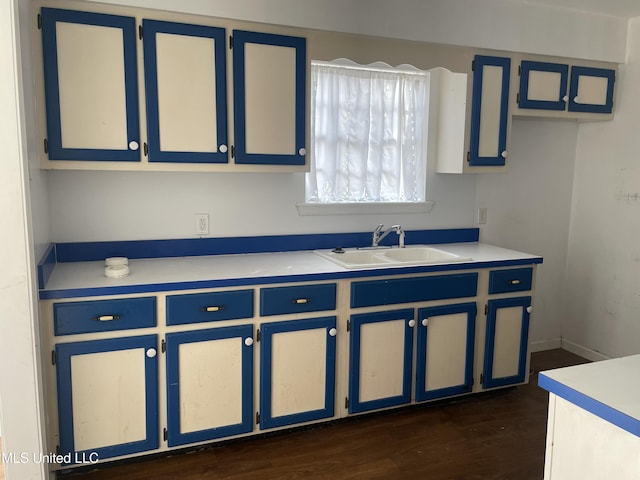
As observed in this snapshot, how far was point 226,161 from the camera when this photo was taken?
2.62 metres

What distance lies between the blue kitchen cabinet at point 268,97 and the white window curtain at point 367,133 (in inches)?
Answer: 13.9

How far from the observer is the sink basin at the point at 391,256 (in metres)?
2.91

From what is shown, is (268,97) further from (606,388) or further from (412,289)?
(606,388)

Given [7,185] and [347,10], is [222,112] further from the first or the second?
[7,185]

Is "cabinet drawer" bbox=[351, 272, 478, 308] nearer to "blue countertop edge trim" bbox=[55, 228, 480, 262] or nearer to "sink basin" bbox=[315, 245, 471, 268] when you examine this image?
"sink basin" bbox=[315, 245, 471, 268]

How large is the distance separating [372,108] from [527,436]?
2.05 m

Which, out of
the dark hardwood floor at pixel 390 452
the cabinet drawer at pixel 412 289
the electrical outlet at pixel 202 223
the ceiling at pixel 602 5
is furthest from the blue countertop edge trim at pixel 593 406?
the ceiling at pixel 602 5

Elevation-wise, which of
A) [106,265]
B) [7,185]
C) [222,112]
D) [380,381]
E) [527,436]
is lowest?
[527,436]

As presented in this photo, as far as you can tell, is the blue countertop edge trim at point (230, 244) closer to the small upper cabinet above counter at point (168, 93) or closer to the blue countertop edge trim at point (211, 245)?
the blue countertop edge trim at point (211, 245)

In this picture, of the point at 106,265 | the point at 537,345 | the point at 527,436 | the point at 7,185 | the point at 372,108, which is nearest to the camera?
the point at 7,185

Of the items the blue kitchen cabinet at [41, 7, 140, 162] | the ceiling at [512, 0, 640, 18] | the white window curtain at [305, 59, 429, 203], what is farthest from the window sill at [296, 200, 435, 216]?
the ceiling at [512, 0, 640, 18]

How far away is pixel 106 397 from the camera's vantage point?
2287mm

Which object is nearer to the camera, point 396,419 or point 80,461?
point 80,461

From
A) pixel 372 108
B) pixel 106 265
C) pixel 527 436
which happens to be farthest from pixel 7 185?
pixel 527 436
